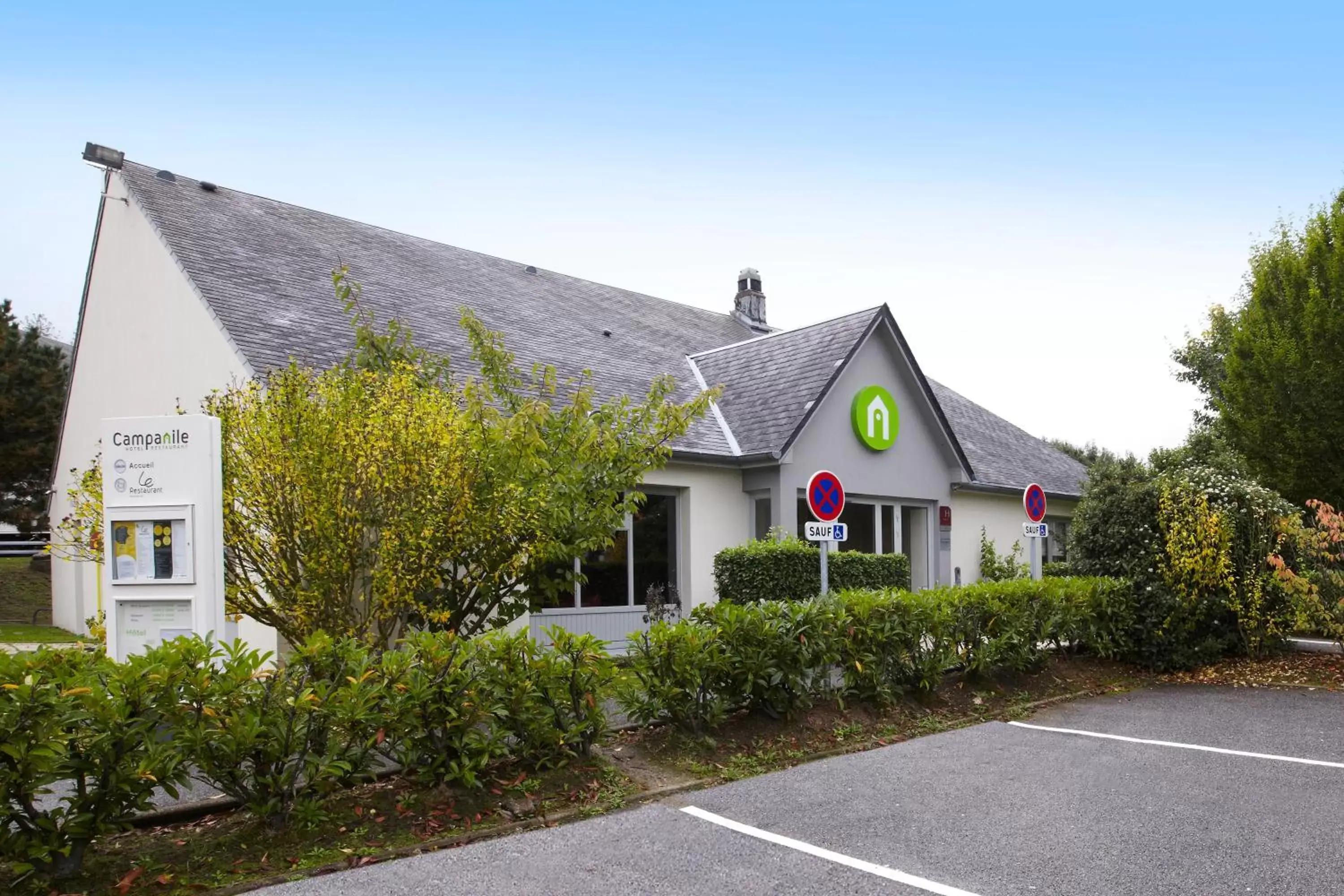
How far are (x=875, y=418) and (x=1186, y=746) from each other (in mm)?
9106

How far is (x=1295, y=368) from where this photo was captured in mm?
17422

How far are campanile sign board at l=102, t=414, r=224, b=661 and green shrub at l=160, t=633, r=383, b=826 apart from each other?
4.16 ft

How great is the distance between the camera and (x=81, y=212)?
16.8 meters

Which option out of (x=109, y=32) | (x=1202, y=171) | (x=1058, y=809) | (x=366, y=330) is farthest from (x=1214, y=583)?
(x=109, y=32)

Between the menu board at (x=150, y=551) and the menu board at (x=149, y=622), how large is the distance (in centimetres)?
19

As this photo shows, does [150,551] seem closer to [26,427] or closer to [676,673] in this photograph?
[676,673]

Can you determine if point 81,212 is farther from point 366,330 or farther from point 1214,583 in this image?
point 1214,583

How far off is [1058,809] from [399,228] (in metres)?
17.8

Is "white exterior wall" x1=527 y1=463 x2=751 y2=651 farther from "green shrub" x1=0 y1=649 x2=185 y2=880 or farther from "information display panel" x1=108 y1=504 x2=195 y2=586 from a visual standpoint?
"green shrub" x1=0 y1=649 x2=185 y2=880

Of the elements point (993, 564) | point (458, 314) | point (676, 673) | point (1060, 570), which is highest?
point (458, 314)

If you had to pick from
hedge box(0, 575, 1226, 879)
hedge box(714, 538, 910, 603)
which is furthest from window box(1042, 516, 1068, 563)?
hedge box(0, 575, 1226, 879)

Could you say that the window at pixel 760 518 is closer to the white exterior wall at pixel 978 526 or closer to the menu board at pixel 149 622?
the white exterior wall at pixel 978 526

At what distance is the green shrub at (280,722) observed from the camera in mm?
5129

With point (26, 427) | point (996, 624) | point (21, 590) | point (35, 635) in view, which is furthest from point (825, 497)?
point (26, 427)
